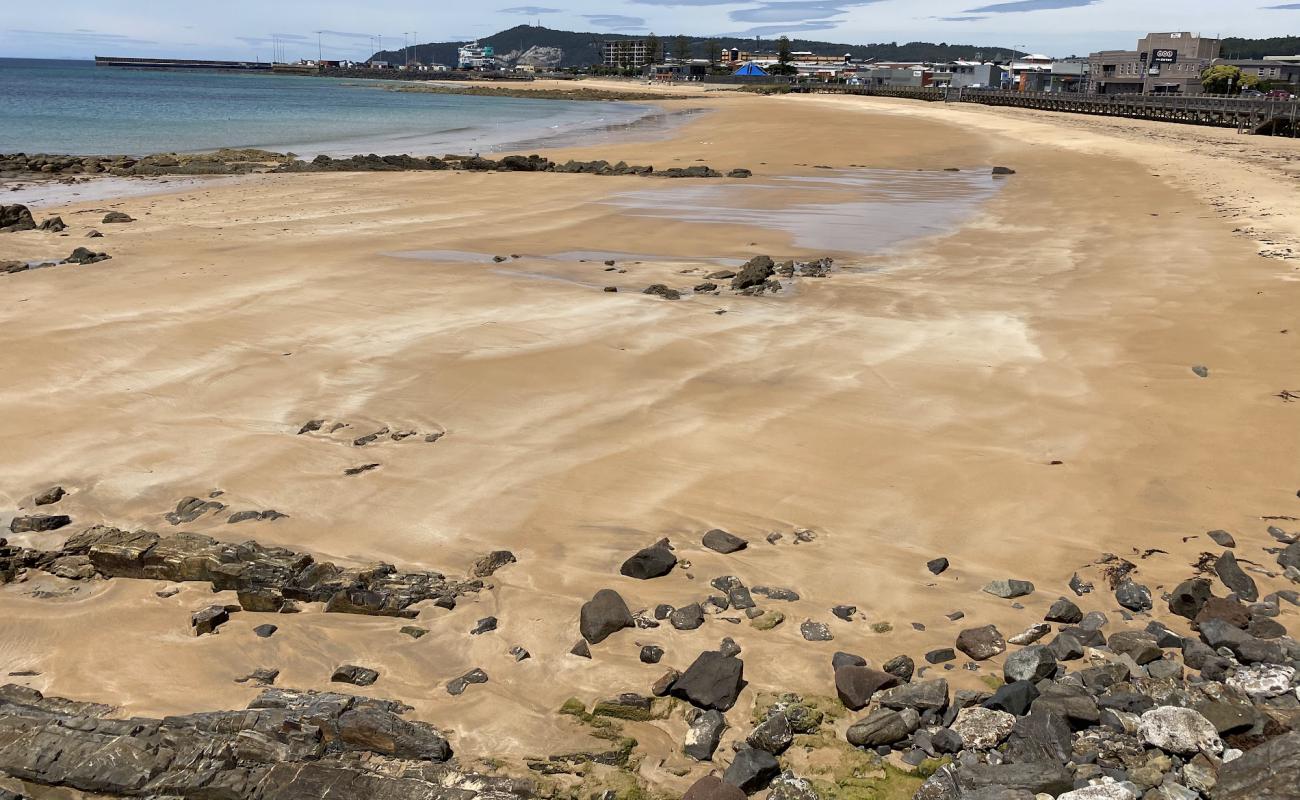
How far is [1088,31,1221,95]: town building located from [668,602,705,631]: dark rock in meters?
121

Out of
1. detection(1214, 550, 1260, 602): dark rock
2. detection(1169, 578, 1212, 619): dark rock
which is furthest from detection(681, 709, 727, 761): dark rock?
detection(1214, 550, 1260, 602): dark rock

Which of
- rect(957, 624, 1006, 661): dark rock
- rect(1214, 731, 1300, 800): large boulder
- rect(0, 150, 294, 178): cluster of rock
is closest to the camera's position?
rect(1214, 731, 1300, 800): large boulder

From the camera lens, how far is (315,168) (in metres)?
32.5

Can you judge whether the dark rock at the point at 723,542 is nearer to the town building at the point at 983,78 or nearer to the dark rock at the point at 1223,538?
the dark rock at the point at 1223,538

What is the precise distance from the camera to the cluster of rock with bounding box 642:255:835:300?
13516 millimetres

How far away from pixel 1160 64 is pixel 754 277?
12213cm

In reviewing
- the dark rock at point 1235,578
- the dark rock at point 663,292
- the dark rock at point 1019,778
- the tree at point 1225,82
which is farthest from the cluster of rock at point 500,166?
the tree at point 1225,82

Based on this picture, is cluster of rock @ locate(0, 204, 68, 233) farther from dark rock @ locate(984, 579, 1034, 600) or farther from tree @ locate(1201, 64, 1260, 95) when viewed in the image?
tree @ locate(1201, 64, 1260, 95)

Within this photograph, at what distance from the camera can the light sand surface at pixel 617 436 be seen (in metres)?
5.44

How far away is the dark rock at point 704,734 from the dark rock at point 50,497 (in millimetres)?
5634

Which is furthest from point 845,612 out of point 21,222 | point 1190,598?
point 21,222

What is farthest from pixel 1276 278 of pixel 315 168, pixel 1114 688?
Result: pixel 315 168

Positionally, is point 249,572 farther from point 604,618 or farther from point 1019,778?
point 1019,778

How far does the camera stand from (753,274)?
45.6 feet
